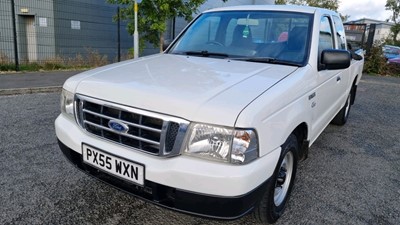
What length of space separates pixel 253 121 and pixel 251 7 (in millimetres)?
2234

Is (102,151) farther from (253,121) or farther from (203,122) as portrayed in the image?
(253,121)

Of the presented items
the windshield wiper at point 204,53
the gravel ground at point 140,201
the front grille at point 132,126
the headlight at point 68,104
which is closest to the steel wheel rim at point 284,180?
the gravel ground at point 140,201

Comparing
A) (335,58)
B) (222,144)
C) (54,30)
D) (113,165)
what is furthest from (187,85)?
(54,30)

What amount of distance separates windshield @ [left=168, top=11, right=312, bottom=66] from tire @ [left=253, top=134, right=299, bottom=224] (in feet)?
2.81

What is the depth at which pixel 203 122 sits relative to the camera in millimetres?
1975

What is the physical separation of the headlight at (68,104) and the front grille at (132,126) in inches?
5.0

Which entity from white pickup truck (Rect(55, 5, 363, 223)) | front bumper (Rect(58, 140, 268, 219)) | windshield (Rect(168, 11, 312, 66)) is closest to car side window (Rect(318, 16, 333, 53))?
white pickup truck (Rect(55, 5, 363, 223))

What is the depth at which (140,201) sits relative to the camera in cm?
292

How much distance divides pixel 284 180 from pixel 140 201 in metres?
1.28

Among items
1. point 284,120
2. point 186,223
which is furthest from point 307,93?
point 186,223

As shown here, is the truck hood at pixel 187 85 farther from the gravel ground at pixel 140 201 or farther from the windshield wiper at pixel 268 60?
the gravel ground at pixel 140 201

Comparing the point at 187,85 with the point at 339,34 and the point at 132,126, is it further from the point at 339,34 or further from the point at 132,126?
the point at 339,34

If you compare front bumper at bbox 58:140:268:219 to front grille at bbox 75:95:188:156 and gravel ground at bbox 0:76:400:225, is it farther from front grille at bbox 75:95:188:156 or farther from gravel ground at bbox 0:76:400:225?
gravel ground at bbox 0:76:400:225

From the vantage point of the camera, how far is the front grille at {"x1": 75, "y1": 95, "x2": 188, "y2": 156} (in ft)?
6.70
